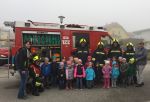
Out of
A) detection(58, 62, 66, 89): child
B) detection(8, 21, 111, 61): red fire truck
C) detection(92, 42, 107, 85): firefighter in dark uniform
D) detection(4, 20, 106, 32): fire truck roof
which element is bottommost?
detection(58, 62, 66, 89): child

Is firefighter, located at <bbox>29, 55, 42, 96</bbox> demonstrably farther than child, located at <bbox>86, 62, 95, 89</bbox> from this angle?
No

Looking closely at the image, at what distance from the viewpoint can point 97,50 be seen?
12.6 meters

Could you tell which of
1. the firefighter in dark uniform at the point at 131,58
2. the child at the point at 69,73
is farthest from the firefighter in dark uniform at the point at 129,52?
the child at the point at 69,73

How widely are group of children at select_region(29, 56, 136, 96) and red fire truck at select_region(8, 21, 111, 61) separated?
61 cm

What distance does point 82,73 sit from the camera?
12.0m

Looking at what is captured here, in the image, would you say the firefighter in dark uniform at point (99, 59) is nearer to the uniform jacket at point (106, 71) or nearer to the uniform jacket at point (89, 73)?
the uniform jacket at point (106, 71)

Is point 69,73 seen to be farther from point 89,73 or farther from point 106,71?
point 106,71

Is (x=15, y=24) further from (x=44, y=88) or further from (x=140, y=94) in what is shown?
(x=140, y=94)

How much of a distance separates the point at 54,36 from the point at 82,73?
79.4 inches

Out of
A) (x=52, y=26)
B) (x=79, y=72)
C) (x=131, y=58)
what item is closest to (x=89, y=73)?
(x=79, y=72)

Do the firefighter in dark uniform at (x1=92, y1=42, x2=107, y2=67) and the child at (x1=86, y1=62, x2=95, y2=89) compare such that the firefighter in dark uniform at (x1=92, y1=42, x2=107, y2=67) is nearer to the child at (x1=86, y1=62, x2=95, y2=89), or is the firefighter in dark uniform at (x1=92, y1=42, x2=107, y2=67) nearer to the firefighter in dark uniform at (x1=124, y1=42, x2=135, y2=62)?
the child at (x1=86, y1=62, x2=95, y2=89)

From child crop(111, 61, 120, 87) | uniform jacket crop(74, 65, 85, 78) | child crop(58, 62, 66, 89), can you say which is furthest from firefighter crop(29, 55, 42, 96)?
child crop(111, 61, 120, 87)

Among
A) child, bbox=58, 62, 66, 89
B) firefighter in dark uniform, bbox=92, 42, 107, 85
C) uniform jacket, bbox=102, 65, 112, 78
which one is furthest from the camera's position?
firefighter in dark uniform, bbox=92, 42, 107, 85

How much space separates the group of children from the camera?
11992 millimetres
